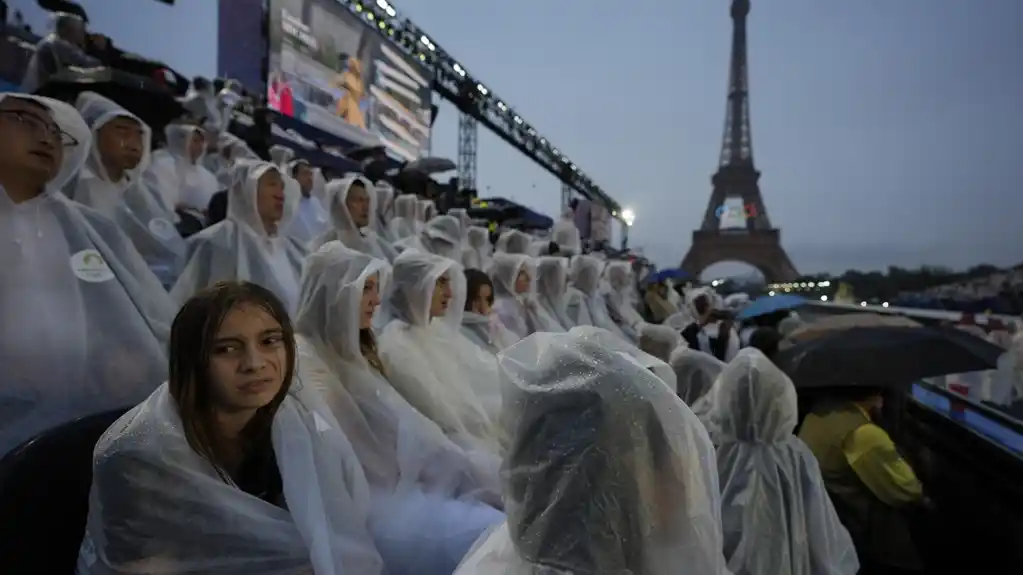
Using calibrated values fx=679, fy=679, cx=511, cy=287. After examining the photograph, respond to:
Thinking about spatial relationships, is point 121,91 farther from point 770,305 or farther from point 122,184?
point 770,305

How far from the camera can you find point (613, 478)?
108 centimetres

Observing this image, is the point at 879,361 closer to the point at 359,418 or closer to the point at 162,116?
the point at 359,418

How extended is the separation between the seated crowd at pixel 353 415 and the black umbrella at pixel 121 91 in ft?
3.40

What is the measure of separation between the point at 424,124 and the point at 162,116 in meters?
14.4

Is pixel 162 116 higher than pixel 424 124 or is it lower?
lower

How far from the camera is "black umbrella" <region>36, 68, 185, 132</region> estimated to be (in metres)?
4.73

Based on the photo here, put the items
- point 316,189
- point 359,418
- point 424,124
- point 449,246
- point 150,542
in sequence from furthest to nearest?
1. point 424,124
2. point 316,189
3. point 449,246
4. point 359,418
5. point 150,542

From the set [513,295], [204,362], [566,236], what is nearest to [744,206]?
[566,236]

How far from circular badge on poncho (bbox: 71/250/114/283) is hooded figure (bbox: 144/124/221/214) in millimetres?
3447

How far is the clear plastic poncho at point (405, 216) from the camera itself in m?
7.96

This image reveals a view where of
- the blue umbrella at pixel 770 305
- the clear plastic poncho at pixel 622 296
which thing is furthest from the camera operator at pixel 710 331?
the clear plastic poncho at pixel 622 296

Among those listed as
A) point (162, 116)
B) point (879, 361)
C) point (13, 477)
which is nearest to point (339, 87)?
point (162, 116)

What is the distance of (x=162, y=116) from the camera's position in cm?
595

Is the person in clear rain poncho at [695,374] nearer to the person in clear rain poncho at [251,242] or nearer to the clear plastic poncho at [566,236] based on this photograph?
the person in clear rain poncho at [251,242]
